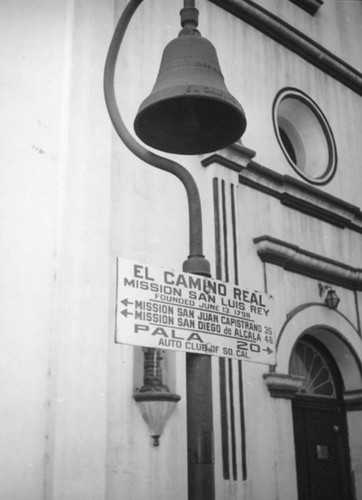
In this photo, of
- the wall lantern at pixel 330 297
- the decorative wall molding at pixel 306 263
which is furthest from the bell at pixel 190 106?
the wall lantern at pixel 330 297

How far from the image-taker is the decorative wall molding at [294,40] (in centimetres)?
931

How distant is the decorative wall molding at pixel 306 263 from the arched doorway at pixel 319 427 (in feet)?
2.89

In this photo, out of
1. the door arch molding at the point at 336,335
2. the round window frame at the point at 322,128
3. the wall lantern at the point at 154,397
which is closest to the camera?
the wall lantern at the point at 154,397

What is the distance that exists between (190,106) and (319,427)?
17.9ft

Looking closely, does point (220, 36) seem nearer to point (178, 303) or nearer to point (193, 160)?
point (193, 160)

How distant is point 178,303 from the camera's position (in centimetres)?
383

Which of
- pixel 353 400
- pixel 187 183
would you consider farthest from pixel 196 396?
pixel 353 400

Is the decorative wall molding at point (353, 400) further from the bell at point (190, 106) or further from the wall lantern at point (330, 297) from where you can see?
the bell at point (190, 106)

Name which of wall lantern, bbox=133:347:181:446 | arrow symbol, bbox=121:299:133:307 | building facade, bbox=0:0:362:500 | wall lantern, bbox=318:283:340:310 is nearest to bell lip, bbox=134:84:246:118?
building facade, bbox=0:0:362:500

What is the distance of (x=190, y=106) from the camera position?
14.5 feet

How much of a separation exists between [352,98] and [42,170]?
6347 mm

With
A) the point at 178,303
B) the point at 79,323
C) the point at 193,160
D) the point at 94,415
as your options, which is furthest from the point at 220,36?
the point at 178,303

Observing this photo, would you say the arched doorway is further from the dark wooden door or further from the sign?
the sign

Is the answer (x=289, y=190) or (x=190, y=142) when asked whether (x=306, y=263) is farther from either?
(x=190, y=142)
